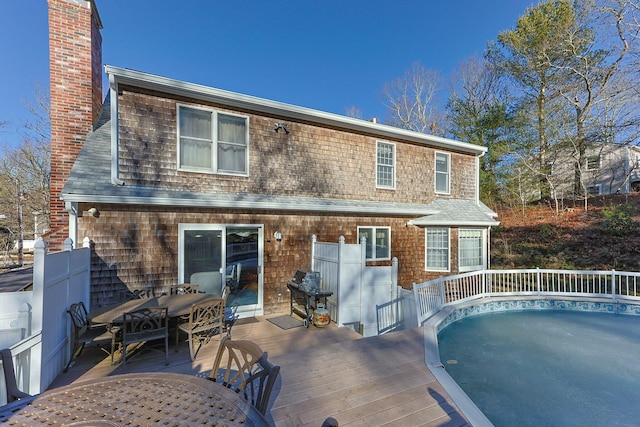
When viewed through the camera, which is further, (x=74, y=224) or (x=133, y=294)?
(x=133, y=294)

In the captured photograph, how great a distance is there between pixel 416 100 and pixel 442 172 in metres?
13.0

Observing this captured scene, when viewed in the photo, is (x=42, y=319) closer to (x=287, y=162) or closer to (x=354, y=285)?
(x=354, y=285)

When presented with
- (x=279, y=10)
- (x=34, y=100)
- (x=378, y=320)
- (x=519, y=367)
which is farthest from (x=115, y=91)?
(x=34, y=100)

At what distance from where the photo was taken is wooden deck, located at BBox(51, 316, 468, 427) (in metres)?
3.01

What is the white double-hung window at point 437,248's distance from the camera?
31.9 ft

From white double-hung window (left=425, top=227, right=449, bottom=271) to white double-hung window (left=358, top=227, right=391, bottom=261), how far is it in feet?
5.45

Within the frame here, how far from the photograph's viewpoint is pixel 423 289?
6.45 meters

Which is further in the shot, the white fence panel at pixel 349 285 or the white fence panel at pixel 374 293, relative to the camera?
the white fence panel at pixel 374 293

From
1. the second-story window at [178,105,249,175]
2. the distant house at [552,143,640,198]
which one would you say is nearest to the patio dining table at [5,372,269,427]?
the second-story window at [178,105,249,175]

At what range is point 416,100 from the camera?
21.3 metres

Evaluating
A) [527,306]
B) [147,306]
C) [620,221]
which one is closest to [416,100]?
[620,221]

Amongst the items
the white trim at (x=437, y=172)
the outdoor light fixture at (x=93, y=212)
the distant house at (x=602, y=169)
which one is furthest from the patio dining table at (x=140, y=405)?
the distant house at (x=602, y=169)

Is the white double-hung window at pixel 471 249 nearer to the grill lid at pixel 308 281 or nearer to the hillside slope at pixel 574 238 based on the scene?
the hillside slope at pixel 574 238

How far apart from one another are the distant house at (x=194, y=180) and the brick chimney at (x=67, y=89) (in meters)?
0.02
